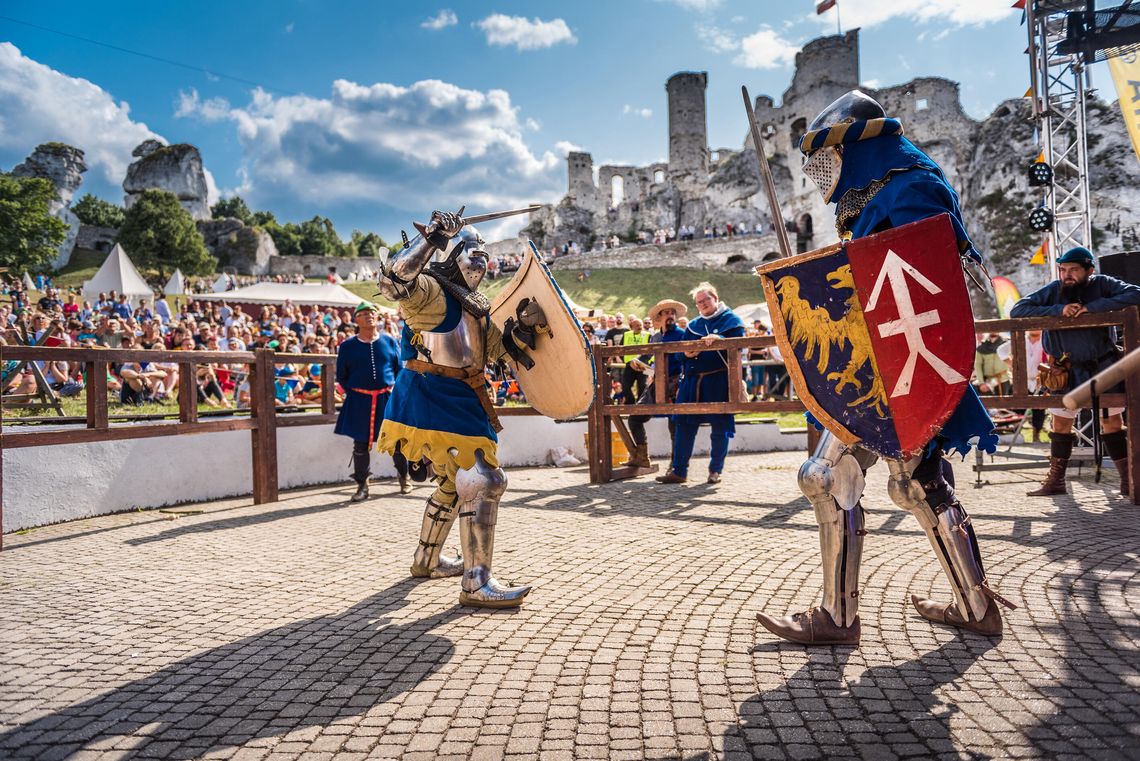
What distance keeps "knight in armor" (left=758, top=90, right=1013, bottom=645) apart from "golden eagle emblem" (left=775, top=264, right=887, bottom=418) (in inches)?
11.5

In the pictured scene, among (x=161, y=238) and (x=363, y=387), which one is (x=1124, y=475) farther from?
(x=161, y=238)

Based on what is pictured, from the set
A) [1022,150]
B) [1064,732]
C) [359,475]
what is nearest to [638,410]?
[359,475]

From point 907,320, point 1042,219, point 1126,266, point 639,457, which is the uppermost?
point 1042,219

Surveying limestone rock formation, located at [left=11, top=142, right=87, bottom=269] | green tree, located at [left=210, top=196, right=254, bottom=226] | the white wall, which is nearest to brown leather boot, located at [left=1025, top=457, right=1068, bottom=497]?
the white wall

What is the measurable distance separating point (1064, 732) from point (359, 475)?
6.05 metres

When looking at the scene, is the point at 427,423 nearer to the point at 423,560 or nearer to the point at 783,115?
the point at 423,560

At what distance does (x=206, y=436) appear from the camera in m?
6.96

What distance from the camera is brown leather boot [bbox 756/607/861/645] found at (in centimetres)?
267


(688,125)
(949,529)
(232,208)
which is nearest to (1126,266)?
(949,529)

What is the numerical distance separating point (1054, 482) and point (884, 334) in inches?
183

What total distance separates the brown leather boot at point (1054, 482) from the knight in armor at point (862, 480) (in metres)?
3.80

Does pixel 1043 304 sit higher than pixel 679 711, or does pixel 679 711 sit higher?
pixel 1043 304

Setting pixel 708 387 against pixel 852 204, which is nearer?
pixel 852 204

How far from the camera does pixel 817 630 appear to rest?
267 centimetres
